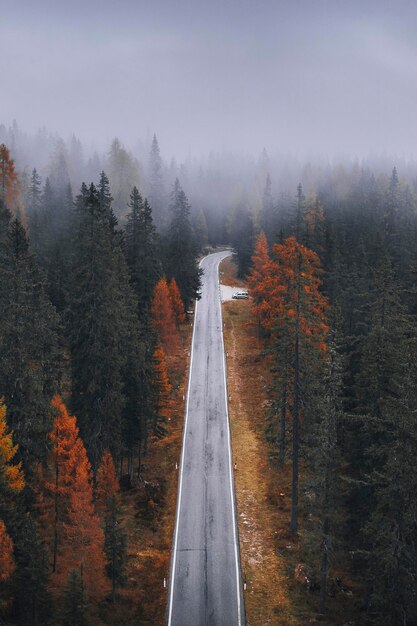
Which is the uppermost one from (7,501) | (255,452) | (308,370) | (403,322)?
(403,322)

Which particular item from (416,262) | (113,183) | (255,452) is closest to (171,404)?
(255,452)

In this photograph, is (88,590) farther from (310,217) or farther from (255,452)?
(310,217)

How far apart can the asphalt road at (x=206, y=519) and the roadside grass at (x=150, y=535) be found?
64cm

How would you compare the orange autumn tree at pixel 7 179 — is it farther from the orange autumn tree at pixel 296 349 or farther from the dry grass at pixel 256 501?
the orange autumn tree at pixel 296 349

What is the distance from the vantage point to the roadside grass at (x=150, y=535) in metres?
28.1

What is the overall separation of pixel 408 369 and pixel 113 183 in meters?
99.8

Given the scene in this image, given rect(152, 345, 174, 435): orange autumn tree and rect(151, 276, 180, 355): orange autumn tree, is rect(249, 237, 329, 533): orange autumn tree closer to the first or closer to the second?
rect(152, 345, 174, 435): orange autumn tree

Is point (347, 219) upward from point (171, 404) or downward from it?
upward

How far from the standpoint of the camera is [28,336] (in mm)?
29953

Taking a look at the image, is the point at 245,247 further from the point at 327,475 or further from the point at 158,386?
the point at 327,475

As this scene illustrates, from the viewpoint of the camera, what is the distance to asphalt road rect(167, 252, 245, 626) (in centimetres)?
2834

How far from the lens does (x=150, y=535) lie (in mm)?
34781

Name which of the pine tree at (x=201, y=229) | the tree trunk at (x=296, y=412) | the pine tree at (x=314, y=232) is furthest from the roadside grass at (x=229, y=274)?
the tree trunk at (x=296, y=412)

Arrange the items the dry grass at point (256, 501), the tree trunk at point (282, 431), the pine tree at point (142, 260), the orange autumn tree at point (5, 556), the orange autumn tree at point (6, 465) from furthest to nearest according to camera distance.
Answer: the pine tree at point (142, 260) → the tree trunk at point (282, 431) → the dry grass at point (256, 501) → the orange autumn tree at point (6, 465) → the orange autumn tree at point (5, 556)
